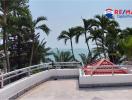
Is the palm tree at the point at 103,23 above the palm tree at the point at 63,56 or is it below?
above

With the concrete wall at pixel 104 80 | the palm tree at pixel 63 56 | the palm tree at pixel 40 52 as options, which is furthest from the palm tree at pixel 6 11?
the palm tree at pixel 63 56

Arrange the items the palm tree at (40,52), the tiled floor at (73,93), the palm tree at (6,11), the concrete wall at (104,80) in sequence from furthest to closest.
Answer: the palm tree at (40,52), the palm tree at (6,11), the concrete wall at (104,80), the tiled floor at (73,93)

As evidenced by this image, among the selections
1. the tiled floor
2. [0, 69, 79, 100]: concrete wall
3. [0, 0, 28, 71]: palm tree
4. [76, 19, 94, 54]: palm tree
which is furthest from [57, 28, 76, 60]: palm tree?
the tiled floor

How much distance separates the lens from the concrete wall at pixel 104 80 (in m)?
16.0

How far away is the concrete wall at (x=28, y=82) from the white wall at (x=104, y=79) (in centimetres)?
231

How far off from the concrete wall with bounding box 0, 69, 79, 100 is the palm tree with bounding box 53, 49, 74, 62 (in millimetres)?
19161

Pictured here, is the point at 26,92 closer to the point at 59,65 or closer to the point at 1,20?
the point at 59,65

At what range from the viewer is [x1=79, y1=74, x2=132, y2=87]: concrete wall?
16031mm

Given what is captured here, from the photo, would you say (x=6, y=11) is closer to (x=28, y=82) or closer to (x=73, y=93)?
(x=28, y=82)

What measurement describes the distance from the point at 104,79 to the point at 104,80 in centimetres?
5

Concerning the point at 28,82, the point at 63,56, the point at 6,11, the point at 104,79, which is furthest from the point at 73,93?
the point at 63,56

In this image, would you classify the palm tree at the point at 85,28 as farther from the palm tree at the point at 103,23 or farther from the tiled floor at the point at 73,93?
the tiled floor at the point at 73,93

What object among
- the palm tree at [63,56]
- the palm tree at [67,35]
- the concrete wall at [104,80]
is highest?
the palm tree at [67,35]

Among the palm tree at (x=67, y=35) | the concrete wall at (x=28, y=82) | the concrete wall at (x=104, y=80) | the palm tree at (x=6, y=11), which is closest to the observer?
the concrete wall at (x=28, y=82)
